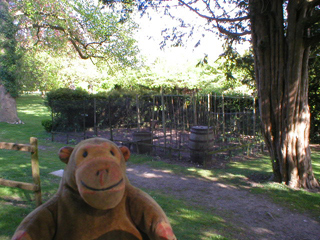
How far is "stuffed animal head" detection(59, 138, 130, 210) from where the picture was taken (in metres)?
1.95

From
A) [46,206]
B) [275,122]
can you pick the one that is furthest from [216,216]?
[46,206]

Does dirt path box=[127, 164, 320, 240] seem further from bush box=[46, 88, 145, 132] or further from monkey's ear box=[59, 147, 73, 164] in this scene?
bush box=[46, 88, 145, 132]

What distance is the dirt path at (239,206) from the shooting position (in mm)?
4371

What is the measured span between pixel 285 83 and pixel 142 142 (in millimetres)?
5660

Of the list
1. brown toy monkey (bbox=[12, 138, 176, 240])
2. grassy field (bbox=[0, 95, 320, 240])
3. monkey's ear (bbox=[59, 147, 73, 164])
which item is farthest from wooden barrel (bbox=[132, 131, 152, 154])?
brown toy monkey (bbox=[12, 138, 176, 240])

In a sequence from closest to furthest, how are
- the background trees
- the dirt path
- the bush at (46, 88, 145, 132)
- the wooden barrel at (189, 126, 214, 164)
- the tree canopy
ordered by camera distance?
the dirt path → the tree canopy → the wooden barrel at (189, 126, 214, 164) → the bush at (46, 88, 145, 132) → the background trees

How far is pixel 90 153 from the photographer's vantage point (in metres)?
2.15

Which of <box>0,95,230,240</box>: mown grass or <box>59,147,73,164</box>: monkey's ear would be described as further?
<box>0,95,230,240</box>: mown grass

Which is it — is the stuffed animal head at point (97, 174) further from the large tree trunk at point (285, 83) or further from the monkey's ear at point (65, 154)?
the large tree trunk at point (285, 83)

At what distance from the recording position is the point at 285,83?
6.25 meters

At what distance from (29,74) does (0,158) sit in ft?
36.6

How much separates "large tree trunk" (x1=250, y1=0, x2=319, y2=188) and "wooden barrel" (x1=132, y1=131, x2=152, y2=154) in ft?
15.5

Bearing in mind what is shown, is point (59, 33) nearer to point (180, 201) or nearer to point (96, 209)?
point (180, 201)

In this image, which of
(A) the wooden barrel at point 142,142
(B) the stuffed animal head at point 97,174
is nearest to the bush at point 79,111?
(A) the wooden barrel at point 142,142
